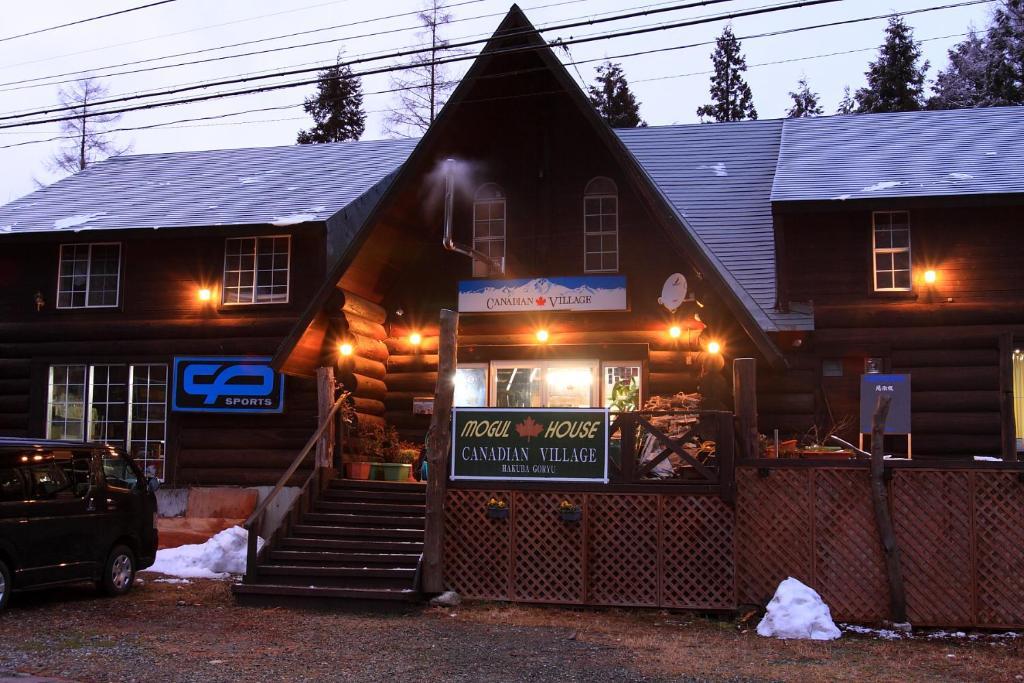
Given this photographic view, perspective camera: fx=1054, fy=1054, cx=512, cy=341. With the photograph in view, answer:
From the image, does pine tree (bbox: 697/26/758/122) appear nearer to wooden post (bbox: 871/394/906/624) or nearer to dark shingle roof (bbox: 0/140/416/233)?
dark shingle roof (bbox: 0/140/416/233)

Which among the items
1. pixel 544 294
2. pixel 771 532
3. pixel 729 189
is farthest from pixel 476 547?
pixel 729 189

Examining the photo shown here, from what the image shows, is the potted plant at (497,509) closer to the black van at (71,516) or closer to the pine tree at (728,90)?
the black van at (71,516)

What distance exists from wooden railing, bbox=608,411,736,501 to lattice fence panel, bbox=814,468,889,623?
1.15 meters

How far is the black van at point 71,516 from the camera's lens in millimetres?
12938

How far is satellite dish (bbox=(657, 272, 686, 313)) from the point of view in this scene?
16.7 m

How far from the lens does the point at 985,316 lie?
16812mm

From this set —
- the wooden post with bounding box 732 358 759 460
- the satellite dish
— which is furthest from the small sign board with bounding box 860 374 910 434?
the satellite dish

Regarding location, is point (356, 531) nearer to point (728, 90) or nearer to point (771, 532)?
point (771, 532)

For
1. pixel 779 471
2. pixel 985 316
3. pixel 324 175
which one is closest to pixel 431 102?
pixel 324 175

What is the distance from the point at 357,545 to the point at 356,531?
0.33 m

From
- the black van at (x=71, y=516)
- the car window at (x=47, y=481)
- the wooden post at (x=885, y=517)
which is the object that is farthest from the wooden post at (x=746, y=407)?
the car window at (x=47, y=481)

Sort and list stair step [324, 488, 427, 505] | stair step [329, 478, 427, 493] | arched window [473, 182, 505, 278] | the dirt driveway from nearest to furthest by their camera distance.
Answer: the dirt driveway
stair step [324, 488, 427, 505]
stair step [329, 478, 427, 493]
arched window [473, 182, 505, 278]

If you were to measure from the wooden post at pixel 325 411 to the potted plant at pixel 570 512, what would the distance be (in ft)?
14.2

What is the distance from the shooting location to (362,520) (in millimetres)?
15336
